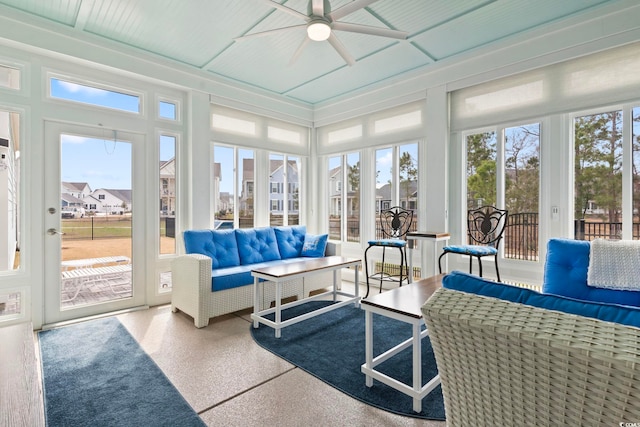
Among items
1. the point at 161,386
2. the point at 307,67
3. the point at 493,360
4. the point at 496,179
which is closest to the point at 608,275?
the point at 496,179

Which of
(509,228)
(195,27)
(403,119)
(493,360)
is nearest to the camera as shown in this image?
(493,360)

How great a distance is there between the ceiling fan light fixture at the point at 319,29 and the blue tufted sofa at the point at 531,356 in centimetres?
221

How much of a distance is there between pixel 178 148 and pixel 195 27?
5.00ft

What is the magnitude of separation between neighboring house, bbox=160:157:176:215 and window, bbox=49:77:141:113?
0.70 metres

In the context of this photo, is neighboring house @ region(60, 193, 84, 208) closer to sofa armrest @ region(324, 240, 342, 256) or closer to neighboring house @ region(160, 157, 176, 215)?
neighboring house @ region(160, 157, 176, 215)

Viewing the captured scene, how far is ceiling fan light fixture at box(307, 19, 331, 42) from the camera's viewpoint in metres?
2.49

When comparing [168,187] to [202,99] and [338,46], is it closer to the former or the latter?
[202,99]

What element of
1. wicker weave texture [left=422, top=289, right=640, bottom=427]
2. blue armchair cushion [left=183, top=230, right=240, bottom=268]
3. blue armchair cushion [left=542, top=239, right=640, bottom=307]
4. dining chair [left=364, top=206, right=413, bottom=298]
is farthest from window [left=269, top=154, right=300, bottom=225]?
wicker weave texture [left=422, top=289, right=640, bottom=427]

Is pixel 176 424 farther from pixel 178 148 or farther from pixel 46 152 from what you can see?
pixel 178 148

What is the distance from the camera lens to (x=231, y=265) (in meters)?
3.94

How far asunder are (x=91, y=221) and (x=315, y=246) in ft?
8.70

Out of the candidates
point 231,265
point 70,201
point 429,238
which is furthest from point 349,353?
point 70,201

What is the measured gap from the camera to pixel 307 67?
161 inches

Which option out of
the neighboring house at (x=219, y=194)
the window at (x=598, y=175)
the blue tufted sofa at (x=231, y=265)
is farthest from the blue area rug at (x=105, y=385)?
the window at (x=598, y=175)
